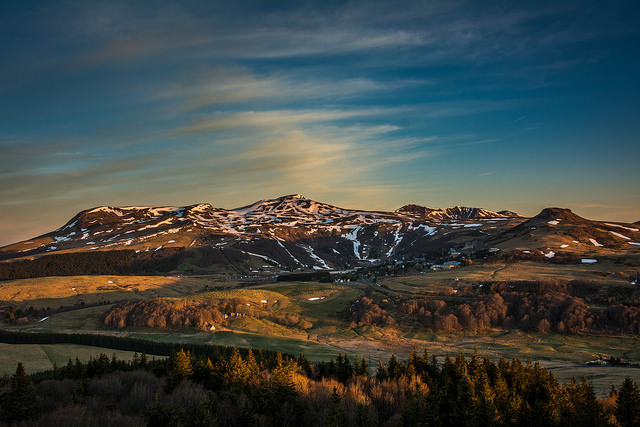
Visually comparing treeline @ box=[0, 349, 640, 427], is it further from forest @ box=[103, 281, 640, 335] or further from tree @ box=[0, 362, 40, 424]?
forest @ box=[103, 281, 640, 335]

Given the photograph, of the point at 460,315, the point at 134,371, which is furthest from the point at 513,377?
the point at 460,315

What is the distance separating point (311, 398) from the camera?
49.4 m

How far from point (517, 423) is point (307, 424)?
22330 millimetres

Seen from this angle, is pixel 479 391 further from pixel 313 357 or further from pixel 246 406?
pixel 313 357

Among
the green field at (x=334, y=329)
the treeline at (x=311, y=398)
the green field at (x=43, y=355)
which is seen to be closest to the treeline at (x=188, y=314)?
the green field at (x=334, y=329)

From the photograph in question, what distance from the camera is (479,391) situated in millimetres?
48719

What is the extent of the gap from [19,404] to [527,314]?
125 metres

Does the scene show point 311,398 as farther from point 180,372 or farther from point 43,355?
point 43,355

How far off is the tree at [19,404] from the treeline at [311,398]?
0.11 m

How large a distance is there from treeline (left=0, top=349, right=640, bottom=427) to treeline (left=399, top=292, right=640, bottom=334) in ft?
217

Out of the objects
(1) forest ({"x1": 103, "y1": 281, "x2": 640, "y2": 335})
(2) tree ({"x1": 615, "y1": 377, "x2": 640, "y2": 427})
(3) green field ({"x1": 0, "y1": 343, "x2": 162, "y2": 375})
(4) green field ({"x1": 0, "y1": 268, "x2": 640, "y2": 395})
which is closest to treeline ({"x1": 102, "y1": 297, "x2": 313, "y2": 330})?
(1) forest ({"x1": 103, "y1": 281, "x2": 640, "y2": 335})

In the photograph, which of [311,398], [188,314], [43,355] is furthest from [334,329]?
[311,398]

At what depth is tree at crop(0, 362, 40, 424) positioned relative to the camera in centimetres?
4412

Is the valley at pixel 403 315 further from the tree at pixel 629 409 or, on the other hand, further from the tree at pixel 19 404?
the tree at pixel 19 404
